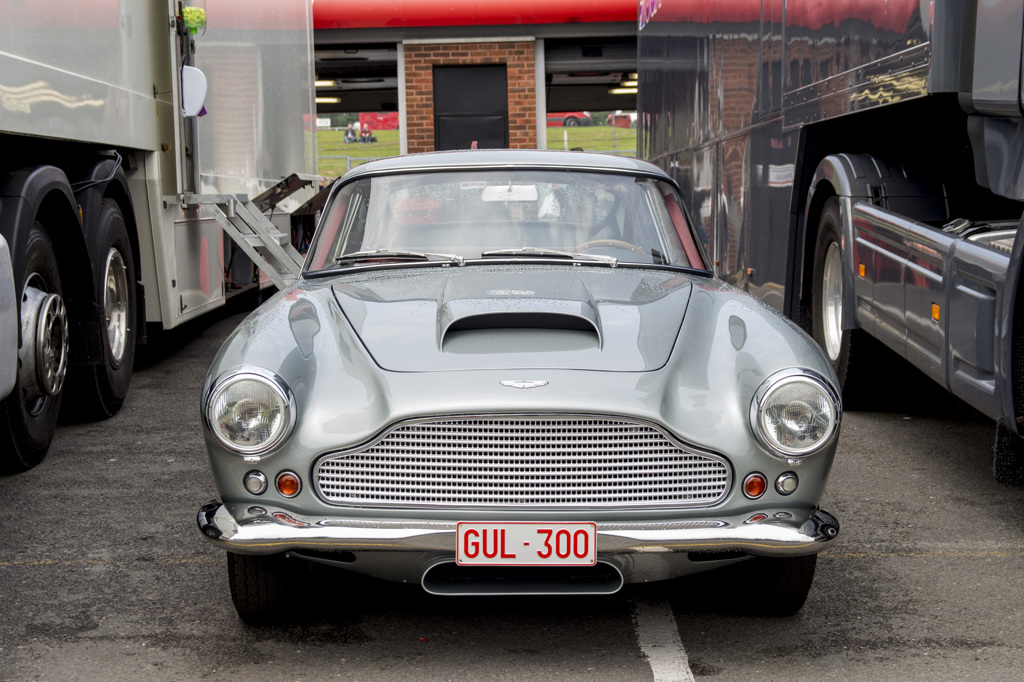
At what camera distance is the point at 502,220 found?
14.3 ft

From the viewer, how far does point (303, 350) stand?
3.33 meters

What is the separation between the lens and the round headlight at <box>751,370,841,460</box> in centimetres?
309

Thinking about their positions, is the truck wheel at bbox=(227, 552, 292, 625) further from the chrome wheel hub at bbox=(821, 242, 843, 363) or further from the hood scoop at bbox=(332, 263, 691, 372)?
Result: the chrome wheel hub at bbox=(821, 242, 843, 363)

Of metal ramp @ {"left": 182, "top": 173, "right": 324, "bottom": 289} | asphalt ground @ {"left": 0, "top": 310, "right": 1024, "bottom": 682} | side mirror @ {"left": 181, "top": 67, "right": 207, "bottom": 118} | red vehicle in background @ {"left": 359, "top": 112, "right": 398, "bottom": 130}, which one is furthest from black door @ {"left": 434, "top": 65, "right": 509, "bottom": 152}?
red vehicle in background @ {"left": 359, "top": 112, "right": 398, "bottom": 130}

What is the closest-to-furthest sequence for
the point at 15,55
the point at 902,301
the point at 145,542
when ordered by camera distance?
1. the point at 145,542
2. the point at 15,55
3. the point at 902,301

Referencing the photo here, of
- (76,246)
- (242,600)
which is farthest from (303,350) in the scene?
(76,246)

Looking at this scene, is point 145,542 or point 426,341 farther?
point 145,542

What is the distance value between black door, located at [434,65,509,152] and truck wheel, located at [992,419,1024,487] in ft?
41.5

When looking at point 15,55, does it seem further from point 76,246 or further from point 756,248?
point 756,248

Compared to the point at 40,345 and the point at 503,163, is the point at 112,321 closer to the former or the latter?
the point at 40,345

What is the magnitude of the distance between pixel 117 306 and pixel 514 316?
3.91 metres

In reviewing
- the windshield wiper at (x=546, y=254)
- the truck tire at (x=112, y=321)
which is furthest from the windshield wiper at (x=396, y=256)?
the truck tire at (x=112, y=321)

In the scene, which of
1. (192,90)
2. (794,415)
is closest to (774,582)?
(794,415)

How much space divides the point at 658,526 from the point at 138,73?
4.97 m
